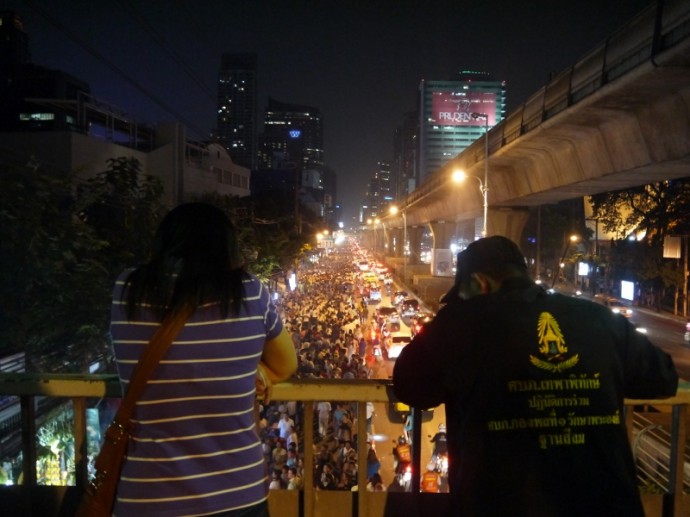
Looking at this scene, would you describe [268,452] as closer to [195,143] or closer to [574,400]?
[574,400]

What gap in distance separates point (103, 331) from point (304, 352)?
8302mm

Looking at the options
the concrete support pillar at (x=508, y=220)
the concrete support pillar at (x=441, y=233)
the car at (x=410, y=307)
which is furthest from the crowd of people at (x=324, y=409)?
the concrete support pillar at (x=441, y=233)

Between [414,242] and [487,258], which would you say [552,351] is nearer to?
[487,258]

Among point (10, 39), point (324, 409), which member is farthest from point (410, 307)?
point (10, 39)

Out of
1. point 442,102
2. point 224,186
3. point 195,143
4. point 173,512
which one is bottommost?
point 173,512

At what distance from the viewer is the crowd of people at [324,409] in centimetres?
689

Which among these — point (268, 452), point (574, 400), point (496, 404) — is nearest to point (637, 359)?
point (574, 400)

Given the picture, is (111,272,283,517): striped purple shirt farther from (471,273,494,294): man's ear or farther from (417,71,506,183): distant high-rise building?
(417,71,506,183): distant high-rise building

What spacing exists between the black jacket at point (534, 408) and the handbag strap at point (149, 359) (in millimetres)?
872

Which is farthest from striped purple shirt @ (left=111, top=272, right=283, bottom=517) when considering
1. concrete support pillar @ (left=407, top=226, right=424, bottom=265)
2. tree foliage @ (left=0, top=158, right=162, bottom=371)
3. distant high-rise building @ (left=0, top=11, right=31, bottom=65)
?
distant high-rise building @ (left=0, top=11, right=31, bottom=65)

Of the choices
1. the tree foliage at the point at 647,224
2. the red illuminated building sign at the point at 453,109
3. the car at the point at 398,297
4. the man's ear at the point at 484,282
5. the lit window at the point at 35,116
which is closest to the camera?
the man's ear at the point at 484,282

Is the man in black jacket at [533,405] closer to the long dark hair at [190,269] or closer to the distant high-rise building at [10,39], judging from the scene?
the long dark hair at [190,269]

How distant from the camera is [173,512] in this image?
6.08 feet

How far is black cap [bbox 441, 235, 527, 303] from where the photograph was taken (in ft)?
6.83
